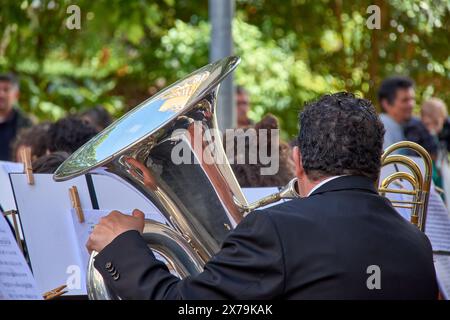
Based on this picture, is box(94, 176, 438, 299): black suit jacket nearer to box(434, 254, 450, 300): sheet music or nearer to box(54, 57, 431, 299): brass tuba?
box(54, 57, 431, 299): brass tuba

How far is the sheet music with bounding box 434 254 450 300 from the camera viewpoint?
3.30 metres

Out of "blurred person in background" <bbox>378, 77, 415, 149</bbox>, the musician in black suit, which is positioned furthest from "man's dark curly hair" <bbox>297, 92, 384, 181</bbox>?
"blurred person in background" <bbox>378, 77, 415, 149</bbox>

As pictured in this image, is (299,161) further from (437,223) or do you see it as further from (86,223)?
(437,223)

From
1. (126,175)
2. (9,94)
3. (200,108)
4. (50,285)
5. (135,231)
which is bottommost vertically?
(50,285)

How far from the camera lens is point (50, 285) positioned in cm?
288

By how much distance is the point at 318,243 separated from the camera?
208 centimetres

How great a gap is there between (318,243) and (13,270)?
1106mm

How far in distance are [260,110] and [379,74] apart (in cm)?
111

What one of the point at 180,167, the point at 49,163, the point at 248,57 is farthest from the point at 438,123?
the point at 180,167

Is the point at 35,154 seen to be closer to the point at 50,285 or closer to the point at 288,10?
the point at 50,285

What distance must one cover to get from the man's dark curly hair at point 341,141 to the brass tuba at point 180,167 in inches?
12.5

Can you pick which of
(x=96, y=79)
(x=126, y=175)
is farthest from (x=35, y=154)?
(x=96, y=79)

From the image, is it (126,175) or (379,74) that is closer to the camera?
(126,175)

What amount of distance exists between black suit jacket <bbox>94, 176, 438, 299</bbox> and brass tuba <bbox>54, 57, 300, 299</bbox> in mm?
185
